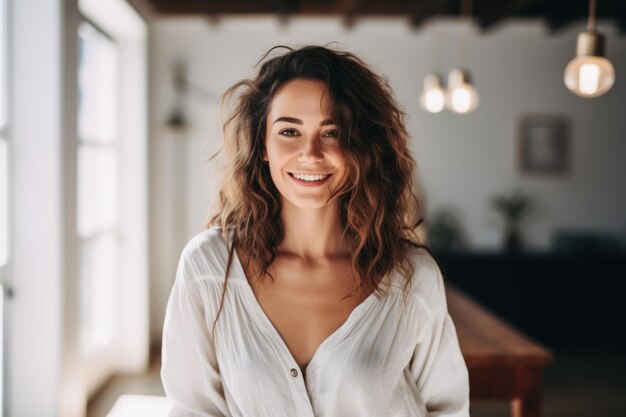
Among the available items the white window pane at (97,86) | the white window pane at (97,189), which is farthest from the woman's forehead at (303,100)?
the white window pane at (97,86)

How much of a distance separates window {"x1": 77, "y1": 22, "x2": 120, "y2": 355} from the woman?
8.49 ft

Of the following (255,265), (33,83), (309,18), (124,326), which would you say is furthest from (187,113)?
(255,265)

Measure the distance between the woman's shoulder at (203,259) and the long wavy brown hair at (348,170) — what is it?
0.02 meters

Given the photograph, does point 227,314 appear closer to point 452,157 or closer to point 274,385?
point 274,385

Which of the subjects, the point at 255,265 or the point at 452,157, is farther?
the point at 452,157

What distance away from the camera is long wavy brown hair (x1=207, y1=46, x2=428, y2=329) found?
134 centimetres

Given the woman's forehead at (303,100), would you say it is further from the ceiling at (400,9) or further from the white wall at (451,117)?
the white wall at (451,117)

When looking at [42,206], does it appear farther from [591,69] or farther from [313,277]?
[591,69]

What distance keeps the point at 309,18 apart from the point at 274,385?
4.49m

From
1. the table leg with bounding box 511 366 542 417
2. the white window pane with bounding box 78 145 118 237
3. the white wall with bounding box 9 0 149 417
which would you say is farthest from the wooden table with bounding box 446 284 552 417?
the white window pane with bounding box 78 145 118 237

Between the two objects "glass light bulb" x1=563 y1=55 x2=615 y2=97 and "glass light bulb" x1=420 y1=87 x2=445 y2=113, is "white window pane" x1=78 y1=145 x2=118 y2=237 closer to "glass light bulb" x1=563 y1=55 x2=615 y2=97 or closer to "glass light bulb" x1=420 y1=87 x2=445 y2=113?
"glass light bulb" x1=420 y1=87 x2=445 y2=113

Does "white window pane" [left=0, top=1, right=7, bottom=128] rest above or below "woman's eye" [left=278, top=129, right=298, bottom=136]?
above

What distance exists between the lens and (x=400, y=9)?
4895mm

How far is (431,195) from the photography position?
17.7 ft
